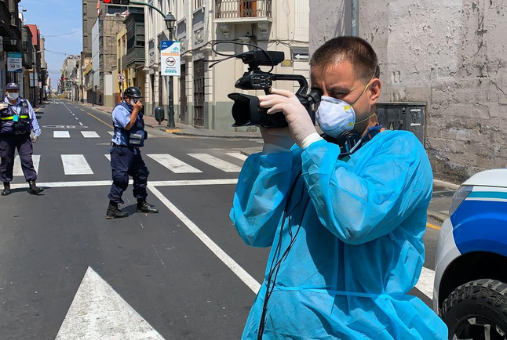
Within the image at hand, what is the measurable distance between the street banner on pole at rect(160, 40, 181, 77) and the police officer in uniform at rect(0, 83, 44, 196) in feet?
56.5

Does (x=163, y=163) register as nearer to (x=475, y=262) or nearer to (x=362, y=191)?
(x=475, y=262)

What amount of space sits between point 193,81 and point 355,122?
29067mm

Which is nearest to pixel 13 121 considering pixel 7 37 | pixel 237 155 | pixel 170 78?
pixel 237 155

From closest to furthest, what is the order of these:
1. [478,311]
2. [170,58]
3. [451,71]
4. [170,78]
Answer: [478,311] → [451,71] → [170,58] → [170,78]

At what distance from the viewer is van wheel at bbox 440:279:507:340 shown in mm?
2730

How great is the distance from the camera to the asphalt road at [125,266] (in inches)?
163

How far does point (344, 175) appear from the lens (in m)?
1.52

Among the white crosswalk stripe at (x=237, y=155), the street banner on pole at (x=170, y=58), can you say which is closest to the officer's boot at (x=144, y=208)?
the white crosswalk stripe at (x=237, y=155)

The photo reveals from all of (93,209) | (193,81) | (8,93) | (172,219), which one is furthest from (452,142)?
(193,81)

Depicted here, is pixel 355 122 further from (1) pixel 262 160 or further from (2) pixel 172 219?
(2) pixel 172 219

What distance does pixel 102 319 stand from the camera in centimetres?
420

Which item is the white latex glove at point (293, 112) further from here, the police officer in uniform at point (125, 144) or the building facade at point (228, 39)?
the building facade at point (228, 39)

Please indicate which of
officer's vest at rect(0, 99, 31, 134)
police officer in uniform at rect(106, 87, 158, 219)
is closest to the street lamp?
officer's vest at rect(0, 99, 31, 134)

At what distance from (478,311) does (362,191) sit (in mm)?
1708
